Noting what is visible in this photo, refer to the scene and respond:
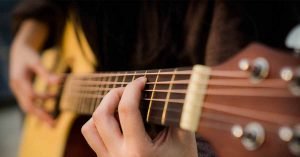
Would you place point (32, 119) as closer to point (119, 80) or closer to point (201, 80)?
point (119, 80)

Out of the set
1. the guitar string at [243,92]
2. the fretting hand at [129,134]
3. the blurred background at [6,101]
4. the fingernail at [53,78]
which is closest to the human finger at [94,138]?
the fretting hand at [129,134]

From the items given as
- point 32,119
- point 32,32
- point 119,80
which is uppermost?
point 119,80

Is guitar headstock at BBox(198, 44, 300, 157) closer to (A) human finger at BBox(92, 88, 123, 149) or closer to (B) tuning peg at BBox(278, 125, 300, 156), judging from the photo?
(B) tuning peg at BBox(278, 125, 300, 156)

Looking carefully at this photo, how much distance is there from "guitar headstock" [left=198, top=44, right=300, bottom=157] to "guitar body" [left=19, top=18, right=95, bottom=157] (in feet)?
0.97

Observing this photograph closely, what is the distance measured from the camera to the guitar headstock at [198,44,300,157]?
11.0 inches

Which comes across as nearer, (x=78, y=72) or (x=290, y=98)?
(x=290, y=98)

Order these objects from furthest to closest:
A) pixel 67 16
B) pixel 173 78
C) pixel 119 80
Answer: pixel 67 16 → pixel 119 80 → pixel 173 78

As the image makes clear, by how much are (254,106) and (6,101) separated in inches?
58.6

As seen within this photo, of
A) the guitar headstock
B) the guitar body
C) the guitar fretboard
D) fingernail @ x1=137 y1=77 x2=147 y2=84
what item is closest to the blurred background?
the guitar body

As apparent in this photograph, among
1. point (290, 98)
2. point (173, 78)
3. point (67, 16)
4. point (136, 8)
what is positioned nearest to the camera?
point (290, 98)

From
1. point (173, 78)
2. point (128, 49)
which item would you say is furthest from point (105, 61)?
point (173, 78)

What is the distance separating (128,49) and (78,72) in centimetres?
12

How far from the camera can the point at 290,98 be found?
0.92 feet

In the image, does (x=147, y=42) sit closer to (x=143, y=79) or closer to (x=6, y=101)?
(x=143, y=79)
